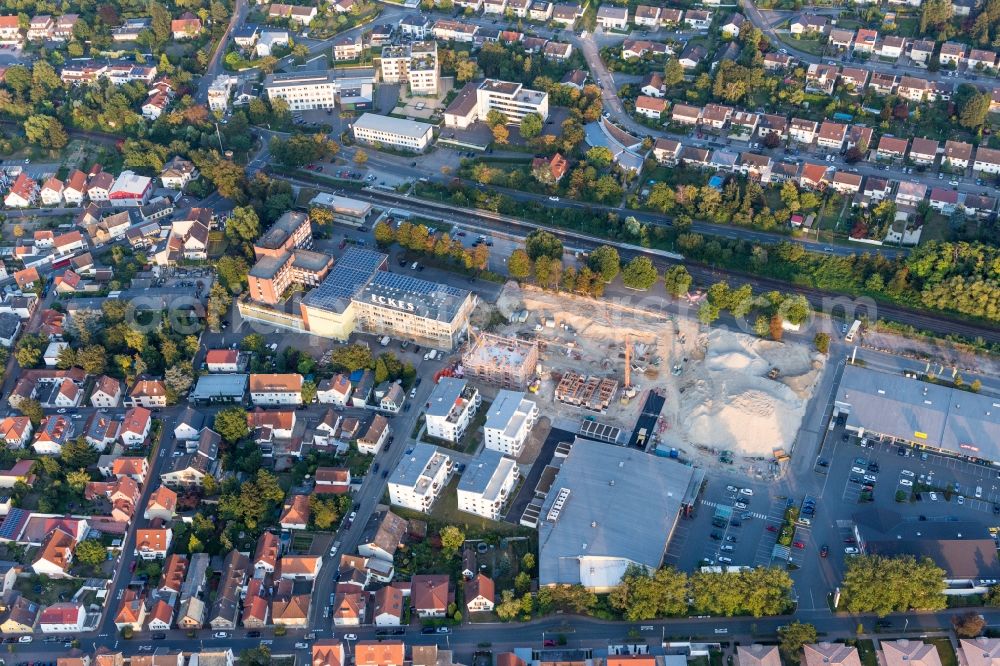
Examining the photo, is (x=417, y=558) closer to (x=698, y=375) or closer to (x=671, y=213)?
(x=698, y=375)

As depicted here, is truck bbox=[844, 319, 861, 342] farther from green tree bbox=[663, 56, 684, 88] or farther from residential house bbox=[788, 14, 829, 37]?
residential house bbox=[788, 14, 829, 37]

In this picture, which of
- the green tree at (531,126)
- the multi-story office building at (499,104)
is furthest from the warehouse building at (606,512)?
the multi-story office building at (499,104)

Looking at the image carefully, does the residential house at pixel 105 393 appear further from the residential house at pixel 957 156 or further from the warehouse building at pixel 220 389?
the residential house at pixel 957 156

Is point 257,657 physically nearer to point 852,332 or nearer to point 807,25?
point 852,332

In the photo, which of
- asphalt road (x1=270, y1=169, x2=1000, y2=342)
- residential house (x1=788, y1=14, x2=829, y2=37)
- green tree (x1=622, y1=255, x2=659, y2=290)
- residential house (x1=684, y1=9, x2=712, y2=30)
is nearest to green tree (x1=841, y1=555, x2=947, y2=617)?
asphalt road (x1=270, y1=169, x2=1000, y2=342)

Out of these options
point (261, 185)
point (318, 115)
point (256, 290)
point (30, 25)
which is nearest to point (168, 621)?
point (256, 290)

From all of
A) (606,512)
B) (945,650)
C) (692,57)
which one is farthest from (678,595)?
(692,57)
